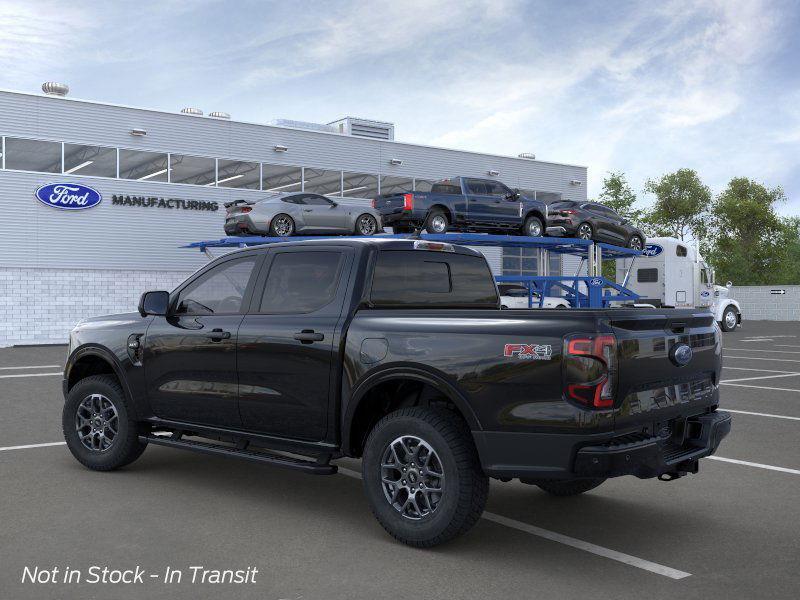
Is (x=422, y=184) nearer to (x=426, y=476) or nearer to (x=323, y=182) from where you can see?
(x=323, y=182)

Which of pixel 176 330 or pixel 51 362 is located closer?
pixel 176 330

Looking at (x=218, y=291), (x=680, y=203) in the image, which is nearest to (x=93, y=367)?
(x=218, y=291)

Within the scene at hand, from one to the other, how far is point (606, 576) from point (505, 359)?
49.9 inches

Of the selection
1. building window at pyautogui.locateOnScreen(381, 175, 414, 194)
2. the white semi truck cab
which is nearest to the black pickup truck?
the white semi truck cab

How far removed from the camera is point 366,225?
23.3 meters

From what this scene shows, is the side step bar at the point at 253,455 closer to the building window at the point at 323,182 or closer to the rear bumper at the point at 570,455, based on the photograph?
the rear bumper at the point at 570,455

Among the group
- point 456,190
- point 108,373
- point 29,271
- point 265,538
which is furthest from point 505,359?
point 29,271

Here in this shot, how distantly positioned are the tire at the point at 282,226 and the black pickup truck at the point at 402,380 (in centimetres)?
1552

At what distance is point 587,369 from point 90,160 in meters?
26.8

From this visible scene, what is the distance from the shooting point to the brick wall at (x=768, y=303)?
48.6 m

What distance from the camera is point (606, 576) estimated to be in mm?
4531

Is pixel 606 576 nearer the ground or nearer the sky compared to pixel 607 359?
nearer the ground

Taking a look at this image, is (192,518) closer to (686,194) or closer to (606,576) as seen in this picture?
(606,576)

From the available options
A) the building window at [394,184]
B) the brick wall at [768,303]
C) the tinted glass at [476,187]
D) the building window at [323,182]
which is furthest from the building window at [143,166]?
the brick wall at [768,303]
